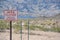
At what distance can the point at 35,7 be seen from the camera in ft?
25.7

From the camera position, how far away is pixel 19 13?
787cm

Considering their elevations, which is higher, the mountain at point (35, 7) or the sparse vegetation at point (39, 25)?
the mountain at point (35, 7)

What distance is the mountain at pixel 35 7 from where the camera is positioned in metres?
7.76

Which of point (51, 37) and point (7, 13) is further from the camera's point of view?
point (51, 37)

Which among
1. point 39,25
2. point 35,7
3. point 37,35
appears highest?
point 35,7

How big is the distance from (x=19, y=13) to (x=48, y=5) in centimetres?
103

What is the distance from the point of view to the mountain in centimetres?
776

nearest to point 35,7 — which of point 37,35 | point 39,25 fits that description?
point 39,25

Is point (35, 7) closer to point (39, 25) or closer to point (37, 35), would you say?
point (39, 25)

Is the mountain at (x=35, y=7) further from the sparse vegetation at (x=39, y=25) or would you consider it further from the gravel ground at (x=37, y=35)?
the gravel ground at (x=37, y=35)

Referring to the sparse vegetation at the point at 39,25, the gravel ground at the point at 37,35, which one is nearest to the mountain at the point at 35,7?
the sparse vegetation at the point at 39,25

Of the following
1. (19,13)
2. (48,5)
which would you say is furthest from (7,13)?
(48,5)

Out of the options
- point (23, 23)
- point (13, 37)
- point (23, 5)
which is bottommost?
point (13, 37)

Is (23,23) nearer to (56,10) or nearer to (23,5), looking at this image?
(23,5)
